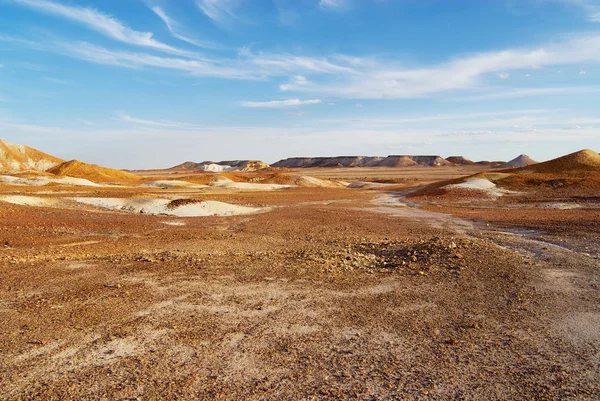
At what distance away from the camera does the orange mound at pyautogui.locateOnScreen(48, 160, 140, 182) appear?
79.6 meters

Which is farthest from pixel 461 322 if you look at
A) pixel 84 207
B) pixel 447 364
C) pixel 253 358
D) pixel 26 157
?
pixel 26 157

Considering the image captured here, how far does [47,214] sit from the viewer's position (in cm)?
2294

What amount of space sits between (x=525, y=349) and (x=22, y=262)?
522 inches

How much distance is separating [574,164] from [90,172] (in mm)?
82302

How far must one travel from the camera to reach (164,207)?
28.6 m

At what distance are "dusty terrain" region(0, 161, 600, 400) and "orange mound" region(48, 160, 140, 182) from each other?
228 ft

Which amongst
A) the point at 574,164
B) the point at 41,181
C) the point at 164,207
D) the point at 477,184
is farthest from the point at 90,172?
the point at 574,164

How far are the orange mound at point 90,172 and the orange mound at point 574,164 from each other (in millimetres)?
74583

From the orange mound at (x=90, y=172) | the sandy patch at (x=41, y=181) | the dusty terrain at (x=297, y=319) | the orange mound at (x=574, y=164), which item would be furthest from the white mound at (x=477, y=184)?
the orange mound at (x=90, y=172)

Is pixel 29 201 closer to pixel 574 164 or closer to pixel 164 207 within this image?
pixel 164 207

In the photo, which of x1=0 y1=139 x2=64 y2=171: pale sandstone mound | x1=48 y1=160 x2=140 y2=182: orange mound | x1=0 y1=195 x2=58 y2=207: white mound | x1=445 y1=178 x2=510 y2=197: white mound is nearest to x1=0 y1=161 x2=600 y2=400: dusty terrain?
x1=0 y1=195 x2=58 y2=207: white mound

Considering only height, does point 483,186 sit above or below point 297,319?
above

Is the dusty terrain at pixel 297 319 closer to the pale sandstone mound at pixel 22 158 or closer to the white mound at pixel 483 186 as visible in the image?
the white mound at pixel 483 186

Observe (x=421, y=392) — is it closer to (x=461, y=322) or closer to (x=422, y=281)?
(x=461, y=322)
